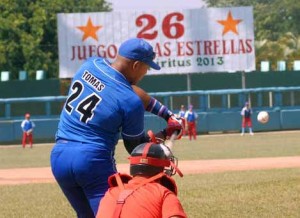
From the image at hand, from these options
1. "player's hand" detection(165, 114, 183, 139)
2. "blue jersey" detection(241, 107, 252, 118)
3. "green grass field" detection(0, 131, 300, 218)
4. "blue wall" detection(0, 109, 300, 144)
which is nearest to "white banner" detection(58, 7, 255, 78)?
"blue wall" detection(0, 109, 300, 144)

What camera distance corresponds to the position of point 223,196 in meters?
11.6

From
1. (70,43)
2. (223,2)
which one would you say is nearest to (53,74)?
(70,43)

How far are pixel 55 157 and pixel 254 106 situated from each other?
36693mm

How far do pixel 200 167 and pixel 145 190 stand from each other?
1622cm

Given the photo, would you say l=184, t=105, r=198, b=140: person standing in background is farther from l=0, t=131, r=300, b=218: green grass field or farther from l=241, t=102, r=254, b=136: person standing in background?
l=0, t=131, r=300, b=218: green grass field

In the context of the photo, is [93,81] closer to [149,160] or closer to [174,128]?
[174,128]

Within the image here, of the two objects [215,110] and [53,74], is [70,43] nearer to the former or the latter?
[215,110]

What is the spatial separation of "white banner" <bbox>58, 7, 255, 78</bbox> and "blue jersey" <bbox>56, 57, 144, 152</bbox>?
34.1 meters

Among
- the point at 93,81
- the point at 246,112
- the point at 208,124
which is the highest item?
the point at 93,81

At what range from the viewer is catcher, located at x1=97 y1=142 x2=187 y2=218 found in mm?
4281

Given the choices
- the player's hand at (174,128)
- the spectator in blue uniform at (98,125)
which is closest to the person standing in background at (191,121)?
the player's hand at (174,128)

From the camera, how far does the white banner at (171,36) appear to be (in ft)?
132

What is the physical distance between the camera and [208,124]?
41.1 m

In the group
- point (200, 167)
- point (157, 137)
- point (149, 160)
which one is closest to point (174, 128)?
point (157, 137)
